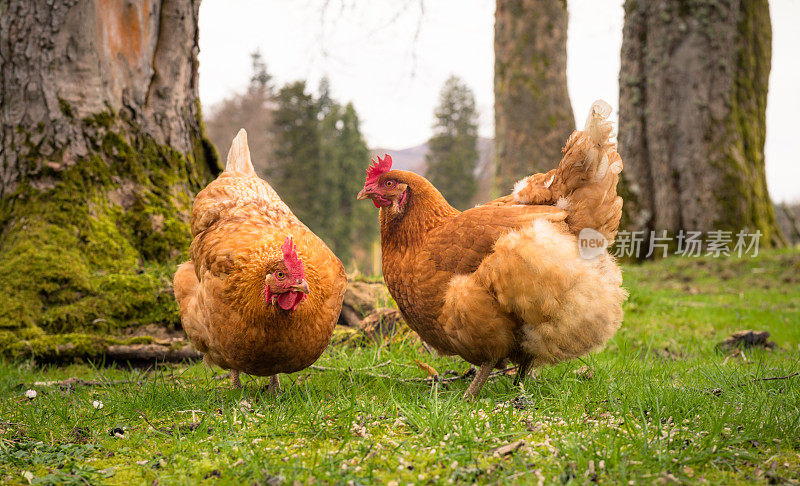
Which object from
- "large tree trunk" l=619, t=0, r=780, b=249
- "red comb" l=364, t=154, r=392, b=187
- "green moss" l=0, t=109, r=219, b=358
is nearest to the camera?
"red comb" l=364, t=154, r=392, b=187

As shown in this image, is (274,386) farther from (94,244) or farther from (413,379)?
(94,244)

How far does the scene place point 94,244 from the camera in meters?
→ 4.85

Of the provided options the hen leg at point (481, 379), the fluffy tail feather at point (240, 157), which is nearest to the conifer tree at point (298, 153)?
the fluffy tail feather at point (240, 157)

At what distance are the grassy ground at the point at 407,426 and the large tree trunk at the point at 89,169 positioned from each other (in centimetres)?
60

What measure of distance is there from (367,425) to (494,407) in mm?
718

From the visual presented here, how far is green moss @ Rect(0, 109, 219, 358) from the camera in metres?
4.45

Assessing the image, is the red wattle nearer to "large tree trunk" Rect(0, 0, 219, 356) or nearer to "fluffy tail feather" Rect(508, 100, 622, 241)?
"fluffy tail feather" Rect(508, 100, 622, 241)

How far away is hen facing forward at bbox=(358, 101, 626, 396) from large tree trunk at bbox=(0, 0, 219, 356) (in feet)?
8.25

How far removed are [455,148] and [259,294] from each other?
35790 mm

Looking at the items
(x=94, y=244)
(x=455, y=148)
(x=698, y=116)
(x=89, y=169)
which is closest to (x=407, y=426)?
(x=94, y=244)

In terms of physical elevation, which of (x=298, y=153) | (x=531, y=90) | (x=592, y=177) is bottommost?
→ (x=592, y=177)

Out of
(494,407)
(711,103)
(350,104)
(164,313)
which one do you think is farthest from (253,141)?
(494,407)

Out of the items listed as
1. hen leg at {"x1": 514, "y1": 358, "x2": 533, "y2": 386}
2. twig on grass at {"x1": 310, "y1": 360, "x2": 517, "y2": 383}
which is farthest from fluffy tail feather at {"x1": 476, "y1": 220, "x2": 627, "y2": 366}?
twig on grass at {"x1": 310, "y1": 360, "x2": 517, "y2": 383}

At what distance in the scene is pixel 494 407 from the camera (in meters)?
2.94
